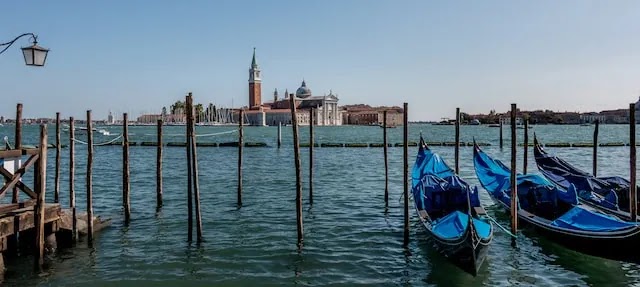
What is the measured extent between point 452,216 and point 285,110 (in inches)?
4546

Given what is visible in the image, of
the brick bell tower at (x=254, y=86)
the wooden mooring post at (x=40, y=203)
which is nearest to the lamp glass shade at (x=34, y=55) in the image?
the wooden mooring post at (x=40, y=203)

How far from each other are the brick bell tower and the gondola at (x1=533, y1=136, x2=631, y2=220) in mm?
115597

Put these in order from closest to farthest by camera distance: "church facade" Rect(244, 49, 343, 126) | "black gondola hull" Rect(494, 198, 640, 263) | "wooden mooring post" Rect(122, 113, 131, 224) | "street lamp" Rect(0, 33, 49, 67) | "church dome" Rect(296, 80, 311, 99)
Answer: "street lamp" Rect(0, 33, 49, 67) < "black gondola hull" Rect(494, 198, 640, 263) < "wooden mooring post" Rect(122, 113, 131, 224) < "church facade" Rect(244, 49, 343, 126) < "church dome" Rect(296, 80, 311, 99)

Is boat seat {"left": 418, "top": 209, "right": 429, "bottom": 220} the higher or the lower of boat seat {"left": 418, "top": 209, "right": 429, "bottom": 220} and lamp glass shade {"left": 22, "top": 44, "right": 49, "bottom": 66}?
the lower

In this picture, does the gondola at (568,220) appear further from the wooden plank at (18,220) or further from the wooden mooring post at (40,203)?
the wooden plank at (18,220)

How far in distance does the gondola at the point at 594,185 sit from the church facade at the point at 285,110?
338ft

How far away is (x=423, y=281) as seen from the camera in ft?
24.3

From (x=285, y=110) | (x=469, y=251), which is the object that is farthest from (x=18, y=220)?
(x=285, y=110)

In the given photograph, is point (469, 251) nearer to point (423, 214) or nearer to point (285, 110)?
point (423, 214)

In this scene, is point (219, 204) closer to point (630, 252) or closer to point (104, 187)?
point (104, 187)

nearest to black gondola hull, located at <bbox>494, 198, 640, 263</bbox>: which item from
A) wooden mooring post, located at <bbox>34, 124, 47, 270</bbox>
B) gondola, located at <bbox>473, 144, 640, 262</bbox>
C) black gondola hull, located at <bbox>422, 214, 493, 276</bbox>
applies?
gondola, located at <bbox>473, 144, 640, 262</bbox>

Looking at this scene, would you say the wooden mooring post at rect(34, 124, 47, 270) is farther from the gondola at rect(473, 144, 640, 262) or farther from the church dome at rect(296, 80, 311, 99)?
the church dome at rect(296, 80, 311, 99)

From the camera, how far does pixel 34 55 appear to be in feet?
20.9

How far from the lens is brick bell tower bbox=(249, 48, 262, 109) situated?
129 m
